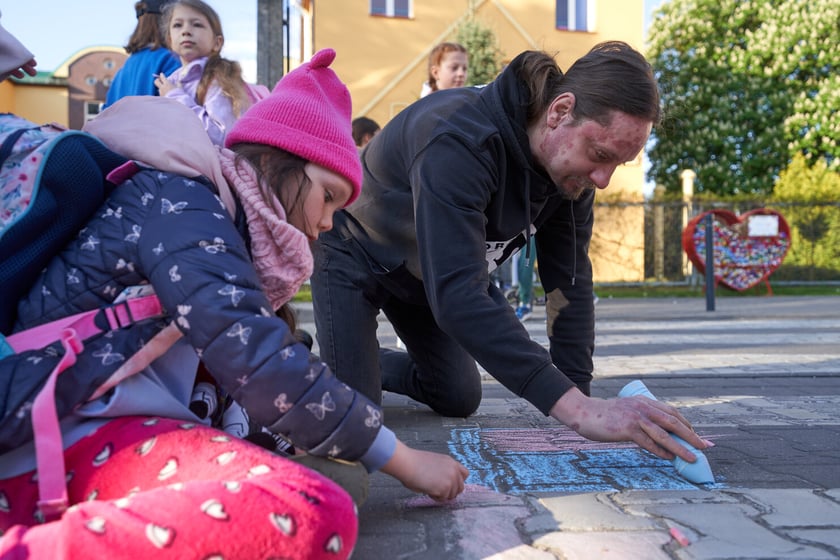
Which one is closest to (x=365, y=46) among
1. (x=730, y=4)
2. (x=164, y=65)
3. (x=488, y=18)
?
(x=488, y=18)

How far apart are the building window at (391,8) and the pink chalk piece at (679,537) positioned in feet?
53.0

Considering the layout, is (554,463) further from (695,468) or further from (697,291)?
(697,291)

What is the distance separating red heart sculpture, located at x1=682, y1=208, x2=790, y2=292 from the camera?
1354 centimetres

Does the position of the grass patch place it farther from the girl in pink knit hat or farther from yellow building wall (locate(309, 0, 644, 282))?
the girl in pink knit hat

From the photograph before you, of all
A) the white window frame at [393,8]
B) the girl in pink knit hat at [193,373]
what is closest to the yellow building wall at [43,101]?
the white window frame at [393,8]

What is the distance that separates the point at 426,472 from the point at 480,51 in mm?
14512

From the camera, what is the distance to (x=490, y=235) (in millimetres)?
2781

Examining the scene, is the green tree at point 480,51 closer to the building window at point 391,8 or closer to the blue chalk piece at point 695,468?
the building window at point 391,8

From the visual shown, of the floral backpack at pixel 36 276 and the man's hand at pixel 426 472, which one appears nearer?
the floral backpack at pixel 36 276

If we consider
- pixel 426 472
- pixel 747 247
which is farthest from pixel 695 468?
pixel 747 247

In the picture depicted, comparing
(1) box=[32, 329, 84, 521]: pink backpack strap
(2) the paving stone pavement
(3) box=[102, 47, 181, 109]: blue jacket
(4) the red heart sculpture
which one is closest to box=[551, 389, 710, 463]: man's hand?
(2) the paving stone pavement

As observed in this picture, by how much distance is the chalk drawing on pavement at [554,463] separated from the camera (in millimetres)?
2178

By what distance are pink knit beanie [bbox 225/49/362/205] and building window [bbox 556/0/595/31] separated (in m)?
16.9

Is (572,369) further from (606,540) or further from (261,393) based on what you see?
(261,393)
